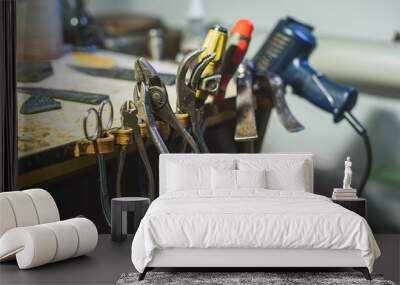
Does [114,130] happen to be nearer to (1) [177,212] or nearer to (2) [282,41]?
(2) [282,41]

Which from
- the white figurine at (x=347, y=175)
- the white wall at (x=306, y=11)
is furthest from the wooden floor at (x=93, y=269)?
the white wall at (x=306, y=11)

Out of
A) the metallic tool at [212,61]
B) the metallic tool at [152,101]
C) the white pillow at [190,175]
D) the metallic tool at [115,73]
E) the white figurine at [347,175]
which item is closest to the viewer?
the white pillow at [190,175]

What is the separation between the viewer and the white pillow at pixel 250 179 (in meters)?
6.25

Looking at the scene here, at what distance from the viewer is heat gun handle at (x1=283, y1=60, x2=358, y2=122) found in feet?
23.5

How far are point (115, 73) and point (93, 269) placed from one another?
222cm

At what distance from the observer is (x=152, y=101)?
22.9ft

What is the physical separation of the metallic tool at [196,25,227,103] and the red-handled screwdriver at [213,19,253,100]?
8cm

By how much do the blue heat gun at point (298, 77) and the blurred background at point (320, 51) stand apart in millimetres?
54

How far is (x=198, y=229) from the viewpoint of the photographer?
5059 mm

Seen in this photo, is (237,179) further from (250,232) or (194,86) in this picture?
(250,232)

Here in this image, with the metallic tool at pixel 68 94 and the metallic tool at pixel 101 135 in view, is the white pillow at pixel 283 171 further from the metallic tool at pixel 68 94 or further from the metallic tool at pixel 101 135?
the metallic tool at pixel 68 94

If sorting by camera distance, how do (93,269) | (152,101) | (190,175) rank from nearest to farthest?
(93,269), (190,175), (152,101)

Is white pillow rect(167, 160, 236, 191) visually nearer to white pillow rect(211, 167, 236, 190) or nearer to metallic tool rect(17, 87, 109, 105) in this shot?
white pillow rect(211, 167, 236, 190)

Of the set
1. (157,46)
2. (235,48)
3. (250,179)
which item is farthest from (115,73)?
(250,179)
